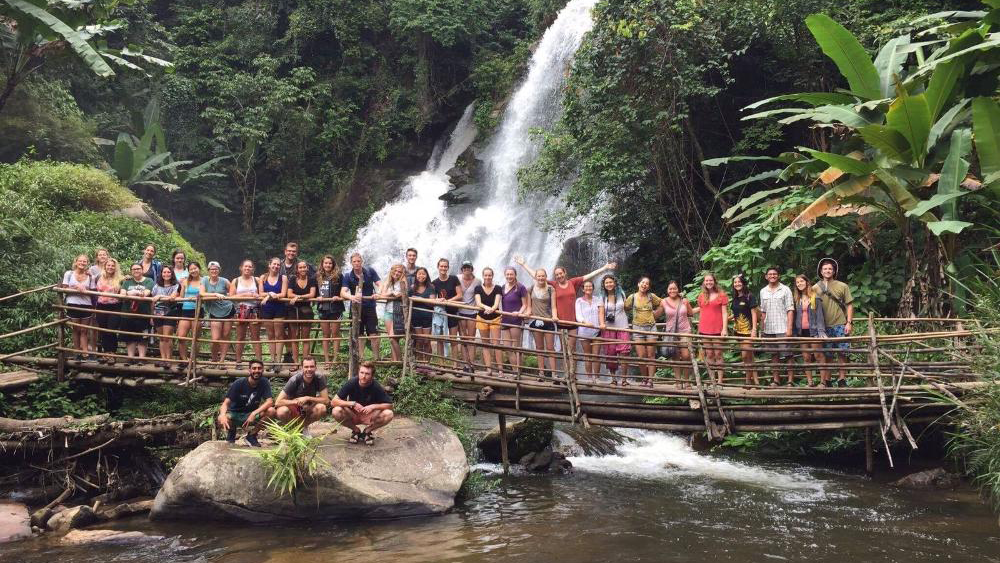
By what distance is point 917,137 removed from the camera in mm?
9258

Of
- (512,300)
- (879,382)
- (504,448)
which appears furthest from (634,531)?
(512,300)

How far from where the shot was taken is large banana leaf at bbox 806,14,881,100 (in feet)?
31.6

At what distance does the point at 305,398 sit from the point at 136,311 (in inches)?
136

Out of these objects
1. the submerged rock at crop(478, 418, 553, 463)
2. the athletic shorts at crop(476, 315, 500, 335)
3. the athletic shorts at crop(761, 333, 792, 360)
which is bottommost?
the submerged rock at crop(478, 418, 553, 463)

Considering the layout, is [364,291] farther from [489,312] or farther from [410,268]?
[489,312]

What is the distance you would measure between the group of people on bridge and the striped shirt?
0.04ft

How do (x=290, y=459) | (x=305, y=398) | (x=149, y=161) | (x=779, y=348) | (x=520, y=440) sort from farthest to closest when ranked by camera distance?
1. (x=149, y=161)
2. (x=520, y=440)
3. (x=779, y=348)
4. (x=305, y=398)
5. (x=290, y=459)

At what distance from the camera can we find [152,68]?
24.7m

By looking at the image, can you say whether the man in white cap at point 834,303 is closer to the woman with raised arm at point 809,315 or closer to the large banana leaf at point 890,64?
the woman with raised arm at point 809,315

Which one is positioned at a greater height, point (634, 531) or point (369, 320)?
point (369, 320)

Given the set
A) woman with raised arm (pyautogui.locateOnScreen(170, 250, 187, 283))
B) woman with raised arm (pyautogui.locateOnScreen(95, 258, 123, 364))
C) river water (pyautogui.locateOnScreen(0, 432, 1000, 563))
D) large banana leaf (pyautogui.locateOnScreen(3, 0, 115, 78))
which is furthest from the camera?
large banana leaf (pyautogui.locateOnScreen(3, 0, 115, 78))

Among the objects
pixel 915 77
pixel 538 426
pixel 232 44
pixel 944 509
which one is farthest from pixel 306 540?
pixel 232 44

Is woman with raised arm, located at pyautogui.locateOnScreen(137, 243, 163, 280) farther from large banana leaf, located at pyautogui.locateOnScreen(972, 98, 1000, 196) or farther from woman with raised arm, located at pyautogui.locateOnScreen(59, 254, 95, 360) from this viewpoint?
large banana leaf, located at pyautogui.locateOnScreen(972, 98, 1000, 196)

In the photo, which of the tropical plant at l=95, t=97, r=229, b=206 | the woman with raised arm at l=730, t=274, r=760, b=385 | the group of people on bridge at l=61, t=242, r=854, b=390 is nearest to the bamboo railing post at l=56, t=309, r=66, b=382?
the group of people on bridge at l=61, t=242, r=854, b=390
